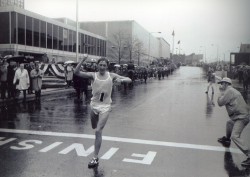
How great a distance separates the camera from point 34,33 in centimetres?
3634

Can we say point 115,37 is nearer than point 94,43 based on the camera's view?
No

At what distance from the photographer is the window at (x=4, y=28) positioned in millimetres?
31828

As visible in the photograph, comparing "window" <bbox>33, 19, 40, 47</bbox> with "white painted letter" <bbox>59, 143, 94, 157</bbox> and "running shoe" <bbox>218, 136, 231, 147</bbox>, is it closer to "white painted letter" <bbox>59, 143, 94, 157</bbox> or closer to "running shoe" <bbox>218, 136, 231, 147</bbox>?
"white painted letter" <bbox>59, 143, 94, 157</bbox>

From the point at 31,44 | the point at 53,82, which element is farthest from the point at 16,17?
the point at 53,82

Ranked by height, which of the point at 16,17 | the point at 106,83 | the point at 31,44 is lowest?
the point at 106,83

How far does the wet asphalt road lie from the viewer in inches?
222

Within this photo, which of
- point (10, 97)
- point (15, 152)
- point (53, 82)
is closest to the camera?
point (15, 152)

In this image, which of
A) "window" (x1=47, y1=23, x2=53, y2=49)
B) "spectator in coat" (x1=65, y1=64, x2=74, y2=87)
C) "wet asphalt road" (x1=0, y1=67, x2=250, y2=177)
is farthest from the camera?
"window" (x1=47, y1=23, x2=53, y2=49)

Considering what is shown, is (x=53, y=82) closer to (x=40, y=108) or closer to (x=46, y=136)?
(x=40, y=108)

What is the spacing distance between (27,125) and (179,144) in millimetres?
4492

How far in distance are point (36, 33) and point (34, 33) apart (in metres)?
0.57

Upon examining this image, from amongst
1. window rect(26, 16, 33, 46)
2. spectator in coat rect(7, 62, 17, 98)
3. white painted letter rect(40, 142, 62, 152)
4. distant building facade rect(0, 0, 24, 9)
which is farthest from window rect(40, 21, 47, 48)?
white painted letter rect(40, 142, 62, 152)

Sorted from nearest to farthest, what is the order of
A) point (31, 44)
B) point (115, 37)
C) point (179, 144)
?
point (179, 144) → point (31, 44) → point (115, 37)

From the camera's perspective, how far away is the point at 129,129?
9352 millimetres
